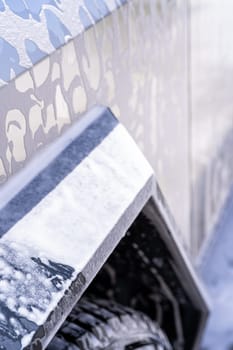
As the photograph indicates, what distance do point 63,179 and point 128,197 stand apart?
0.10m

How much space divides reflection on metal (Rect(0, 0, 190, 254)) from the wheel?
0.58 ft

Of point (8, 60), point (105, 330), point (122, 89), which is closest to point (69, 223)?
point (8, 60)

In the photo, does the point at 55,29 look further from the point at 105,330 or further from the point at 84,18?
the point at 105,330

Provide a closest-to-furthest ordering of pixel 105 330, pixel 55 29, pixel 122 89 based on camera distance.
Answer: pixel 55 29
pixel 105 330
pixel 122 89

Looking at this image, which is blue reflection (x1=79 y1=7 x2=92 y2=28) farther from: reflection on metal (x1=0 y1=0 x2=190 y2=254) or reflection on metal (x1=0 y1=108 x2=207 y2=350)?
reflection on metal (x1=0 y1=108 x2=207 y2=350)

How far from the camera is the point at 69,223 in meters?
0.80

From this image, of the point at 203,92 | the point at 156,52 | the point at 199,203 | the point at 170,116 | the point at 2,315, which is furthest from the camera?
the point at 199,203

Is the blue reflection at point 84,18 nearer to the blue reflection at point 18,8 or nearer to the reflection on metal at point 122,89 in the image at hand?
the reflection on metal at point 122,89

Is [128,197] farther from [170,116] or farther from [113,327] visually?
[170,116]

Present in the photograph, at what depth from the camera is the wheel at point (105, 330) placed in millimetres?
1000

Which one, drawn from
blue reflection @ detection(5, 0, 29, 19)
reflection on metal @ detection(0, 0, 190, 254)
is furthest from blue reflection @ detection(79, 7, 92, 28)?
blue reflection @ detection(5, 0, 29, 19)

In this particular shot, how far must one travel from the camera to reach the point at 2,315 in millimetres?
667

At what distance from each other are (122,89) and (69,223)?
1.36 ft

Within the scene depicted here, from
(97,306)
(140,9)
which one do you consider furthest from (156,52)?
(97,306)
